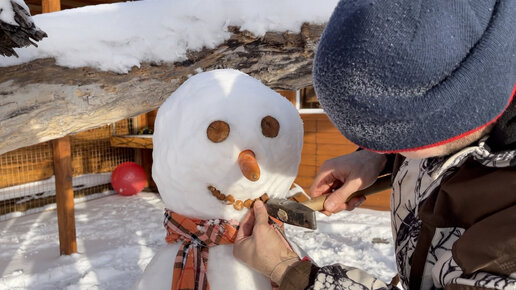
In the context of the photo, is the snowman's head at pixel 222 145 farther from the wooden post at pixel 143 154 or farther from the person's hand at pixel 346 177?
the wooden post at pixel 143 154

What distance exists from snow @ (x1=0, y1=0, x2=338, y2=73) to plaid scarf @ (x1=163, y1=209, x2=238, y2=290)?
117 centimetres

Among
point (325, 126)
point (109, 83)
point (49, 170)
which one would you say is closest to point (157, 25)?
point (109, 83)

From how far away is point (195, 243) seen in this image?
134 cm

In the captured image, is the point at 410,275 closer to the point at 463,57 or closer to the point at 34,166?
the point at 463,57

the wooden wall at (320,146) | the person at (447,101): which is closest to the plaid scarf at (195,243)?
the person at (447,101)

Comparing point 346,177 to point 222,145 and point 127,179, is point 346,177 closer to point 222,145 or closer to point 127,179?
point 222,145

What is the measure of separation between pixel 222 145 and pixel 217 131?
6 cm

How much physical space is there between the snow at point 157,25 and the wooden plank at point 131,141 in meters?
3.85

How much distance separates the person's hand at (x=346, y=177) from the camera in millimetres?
1151

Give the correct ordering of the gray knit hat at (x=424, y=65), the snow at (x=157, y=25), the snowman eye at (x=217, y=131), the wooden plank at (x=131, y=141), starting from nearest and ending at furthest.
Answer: the gray knit hat at (x=424, y=65) < the snowman eye at (x=217, y=131) < the snow at (x=157, y=25) < the wooden plank at (x=131, y=141)

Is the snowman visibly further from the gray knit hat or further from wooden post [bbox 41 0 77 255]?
wooden post [bbox 41 0 77 255]

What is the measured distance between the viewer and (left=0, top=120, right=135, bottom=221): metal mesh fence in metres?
5.51

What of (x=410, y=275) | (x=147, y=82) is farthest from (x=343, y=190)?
(x=147, y=82)

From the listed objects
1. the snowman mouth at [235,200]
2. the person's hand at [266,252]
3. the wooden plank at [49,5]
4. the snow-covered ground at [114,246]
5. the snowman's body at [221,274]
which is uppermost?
the wooden plank at [49,5]
